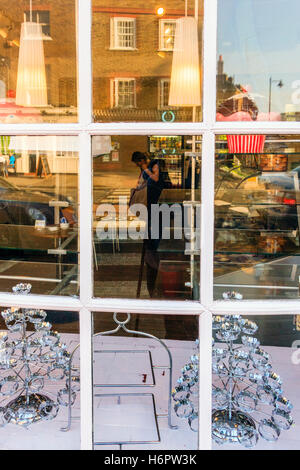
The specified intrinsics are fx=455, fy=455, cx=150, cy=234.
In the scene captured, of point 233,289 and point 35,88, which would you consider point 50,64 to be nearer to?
point 35,88

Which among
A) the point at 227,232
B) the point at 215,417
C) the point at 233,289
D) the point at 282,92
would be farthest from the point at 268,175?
the point at 215,417

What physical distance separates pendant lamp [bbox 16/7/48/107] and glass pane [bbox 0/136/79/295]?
22cm

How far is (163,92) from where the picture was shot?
2.34 m

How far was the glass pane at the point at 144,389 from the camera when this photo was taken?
130 cm

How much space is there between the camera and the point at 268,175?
7.40 ft

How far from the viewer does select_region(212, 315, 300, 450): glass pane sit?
4.19 ft

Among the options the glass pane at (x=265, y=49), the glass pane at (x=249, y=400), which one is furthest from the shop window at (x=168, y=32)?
the glass pane at (x=249, y=400)

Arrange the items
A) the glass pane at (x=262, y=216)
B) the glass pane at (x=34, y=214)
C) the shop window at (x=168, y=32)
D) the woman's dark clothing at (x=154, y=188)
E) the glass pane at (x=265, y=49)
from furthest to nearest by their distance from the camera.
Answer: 1. the shop window at (x=168, y=32)
2. the woman's dark clothing at (x=154, y=188)
3. the glass pane at (x=265, y=49)
4. the glass pane at (x=34, y=214)
5. the glass pane at (x=262, y=216)

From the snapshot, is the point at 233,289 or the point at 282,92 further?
the point at 282,92

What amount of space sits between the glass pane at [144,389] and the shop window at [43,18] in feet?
4.28

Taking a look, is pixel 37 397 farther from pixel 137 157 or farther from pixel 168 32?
pixel 168 32

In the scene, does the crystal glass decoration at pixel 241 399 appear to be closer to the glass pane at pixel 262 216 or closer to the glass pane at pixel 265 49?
the glass pane at pixel 262 216

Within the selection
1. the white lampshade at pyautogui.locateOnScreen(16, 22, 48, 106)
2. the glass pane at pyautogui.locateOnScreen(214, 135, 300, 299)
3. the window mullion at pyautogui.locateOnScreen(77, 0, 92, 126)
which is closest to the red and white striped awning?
the glass pane at pyautogui.locateOnScreen(214, 135, 300, 299)
